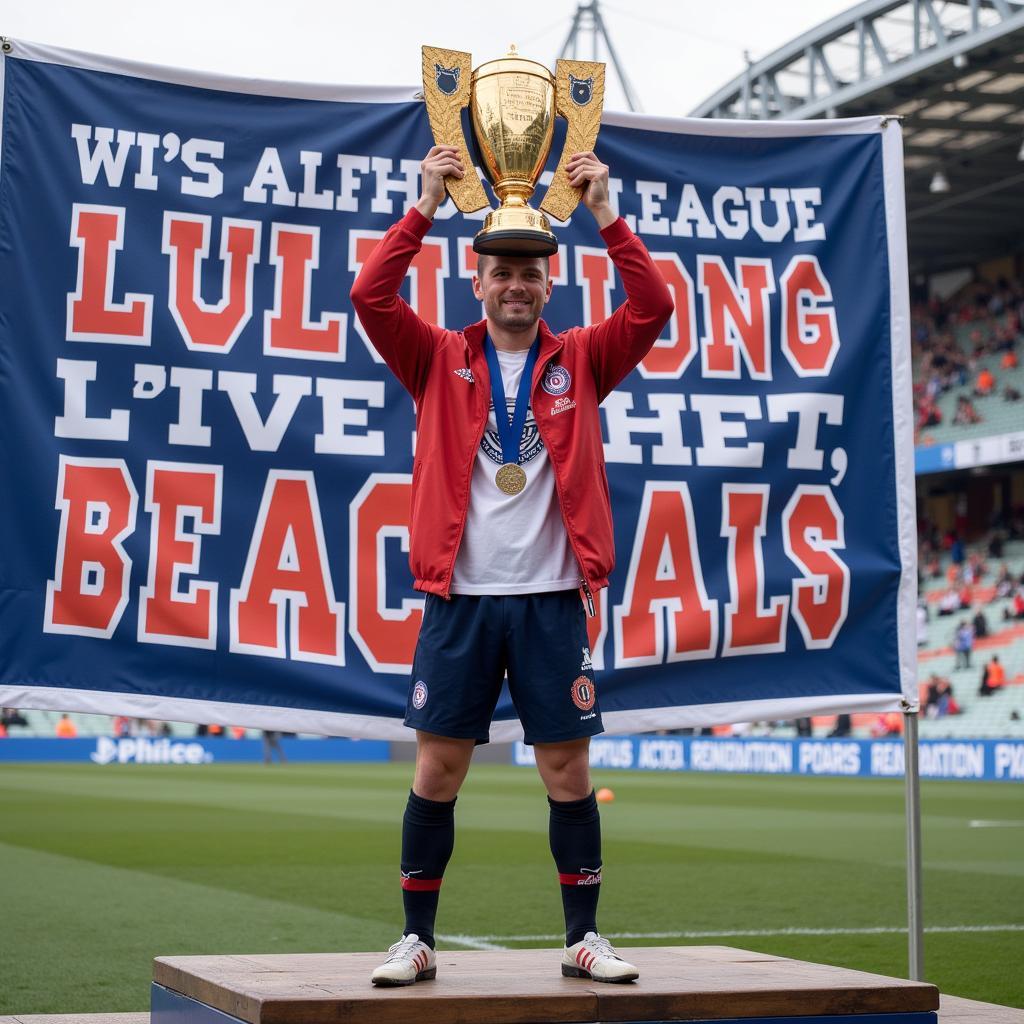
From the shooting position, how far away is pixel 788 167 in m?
6.14

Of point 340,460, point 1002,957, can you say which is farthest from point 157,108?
point 1002,957

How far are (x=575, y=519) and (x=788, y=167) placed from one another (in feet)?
7.75

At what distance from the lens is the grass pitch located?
294 inches

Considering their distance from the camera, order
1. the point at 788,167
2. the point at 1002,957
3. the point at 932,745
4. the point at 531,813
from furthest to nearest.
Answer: the point at 932,745 → the point at 531,813 → the point at 1002,957 → the point at 788,167

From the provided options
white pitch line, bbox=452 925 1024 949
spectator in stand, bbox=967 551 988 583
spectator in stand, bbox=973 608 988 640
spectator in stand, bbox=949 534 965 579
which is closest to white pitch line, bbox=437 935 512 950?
white pitch line, bbox=452 925 1024 949

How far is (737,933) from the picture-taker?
26.6ft

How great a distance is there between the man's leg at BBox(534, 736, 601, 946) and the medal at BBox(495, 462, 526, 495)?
2.28 ft

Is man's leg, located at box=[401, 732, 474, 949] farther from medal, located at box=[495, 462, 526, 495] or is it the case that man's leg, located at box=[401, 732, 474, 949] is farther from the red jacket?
→ medal, located at box=[495, 462, 526, 495]

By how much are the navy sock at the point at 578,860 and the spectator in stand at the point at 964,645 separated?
27.8 m

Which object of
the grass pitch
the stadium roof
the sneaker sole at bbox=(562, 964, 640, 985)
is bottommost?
the grass pitch

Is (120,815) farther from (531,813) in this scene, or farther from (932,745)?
(932,745)

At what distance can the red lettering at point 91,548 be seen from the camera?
5.25 m

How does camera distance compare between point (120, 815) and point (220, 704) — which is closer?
point (220, 704)

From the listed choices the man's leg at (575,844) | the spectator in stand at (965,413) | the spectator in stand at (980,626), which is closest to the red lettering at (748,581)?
the man's leg at (575,844)
